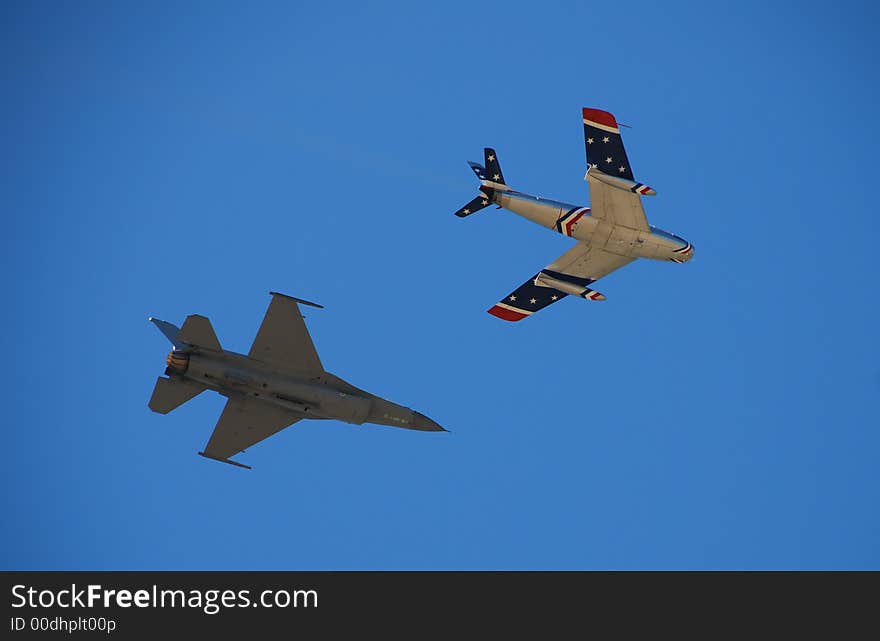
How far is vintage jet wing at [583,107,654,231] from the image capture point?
5359 cm

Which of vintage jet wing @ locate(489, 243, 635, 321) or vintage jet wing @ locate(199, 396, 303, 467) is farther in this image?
vintage jet wing @ locate(489, 243, 635, 321)

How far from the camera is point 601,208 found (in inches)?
2135

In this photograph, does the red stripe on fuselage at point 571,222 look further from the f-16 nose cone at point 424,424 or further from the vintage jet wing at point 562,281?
the f-16 nose cone at point 424,424

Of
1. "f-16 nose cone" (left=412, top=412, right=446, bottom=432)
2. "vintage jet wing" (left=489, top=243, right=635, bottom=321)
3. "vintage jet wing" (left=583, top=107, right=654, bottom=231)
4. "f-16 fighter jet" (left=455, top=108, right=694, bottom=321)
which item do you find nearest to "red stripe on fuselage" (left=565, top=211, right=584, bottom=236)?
"f-16 fighter jet" (left=455, top=108, right=694, bottom=321)

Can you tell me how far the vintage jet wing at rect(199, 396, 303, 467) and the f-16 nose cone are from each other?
176 inches

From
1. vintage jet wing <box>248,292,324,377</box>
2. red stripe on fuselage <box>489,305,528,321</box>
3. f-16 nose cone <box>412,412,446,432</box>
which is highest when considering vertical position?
red stripe on fuselage <box>489,305,528,321</box>

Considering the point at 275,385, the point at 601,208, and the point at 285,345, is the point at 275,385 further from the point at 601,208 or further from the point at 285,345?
the point at 601,208

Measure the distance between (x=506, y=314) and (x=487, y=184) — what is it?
23.6 feet

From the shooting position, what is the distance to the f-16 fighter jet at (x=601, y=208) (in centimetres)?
5366

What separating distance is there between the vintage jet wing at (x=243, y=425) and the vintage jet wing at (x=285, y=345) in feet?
6.68

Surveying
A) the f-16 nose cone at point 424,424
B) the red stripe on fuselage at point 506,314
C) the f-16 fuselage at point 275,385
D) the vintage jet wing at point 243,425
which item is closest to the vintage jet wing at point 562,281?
the red stripe on fuselage at point 506,314

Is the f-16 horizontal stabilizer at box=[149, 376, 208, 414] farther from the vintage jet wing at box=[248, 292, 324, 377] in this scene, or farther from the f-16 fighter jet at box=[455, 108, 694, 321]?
the f-16 fighter jet at box=[455, 108, 694, 321]

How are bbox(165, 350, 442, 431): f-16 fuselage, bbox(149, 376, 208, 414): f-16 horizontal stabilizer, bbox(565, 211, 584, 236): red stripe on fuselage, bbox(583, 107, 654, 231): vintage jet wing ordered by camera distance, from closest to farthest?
bbox(165, 350, 442, 431): f-16 fuselage → bbox(149, 376, 208, 414): f-16 horizontal stabilizer → bbox(583, 107, 654, 231): vintage jet wing → bbox(565, 211, 584, 236): red stripe on fuselage
